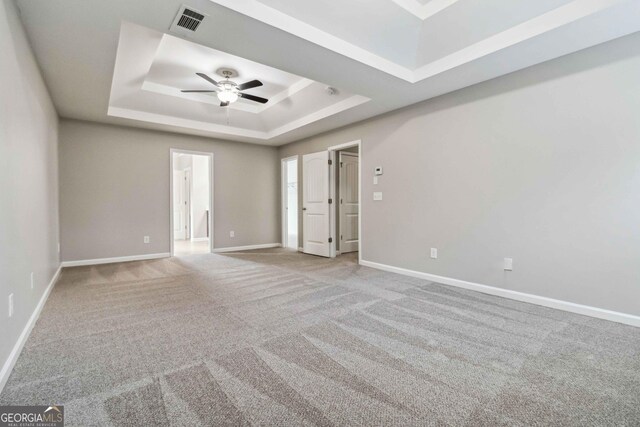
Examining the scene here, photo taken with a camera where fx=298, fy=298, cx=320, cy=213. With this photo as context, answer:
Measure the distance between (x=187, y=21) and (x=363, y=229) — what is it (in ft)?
11.8

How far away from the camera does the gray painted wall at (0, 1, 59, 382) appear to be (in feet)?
5.77

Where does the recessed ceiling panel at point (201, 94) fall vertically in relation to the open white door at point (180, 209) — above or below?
above

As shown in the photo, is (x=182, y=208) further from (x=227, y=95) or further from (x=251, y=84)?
(x=251, y=84)

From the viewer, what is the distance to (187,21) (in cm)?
232

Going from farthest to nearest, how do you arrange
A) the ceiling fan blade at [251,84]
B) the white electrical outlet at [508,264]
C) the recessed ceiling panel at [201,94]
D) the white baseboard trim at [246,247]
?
1. the white baseboard trim at [246,247]
2. the ceiling fan blade at [251,84]
3. the recessed ceiling panel at [201,94]
4. the white electrical outlet at [508,264]

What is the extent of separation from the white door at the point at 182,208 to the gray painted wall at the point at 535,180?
21.7 ft

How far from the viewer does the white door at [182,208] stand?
8.68 meters

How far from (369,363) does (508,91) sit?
312 centimetres

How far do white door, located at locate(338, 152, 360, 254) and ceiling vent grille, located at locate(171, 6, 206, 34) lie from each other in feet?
12.4

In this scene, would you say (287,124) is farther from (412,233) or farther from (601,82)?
(601,82)

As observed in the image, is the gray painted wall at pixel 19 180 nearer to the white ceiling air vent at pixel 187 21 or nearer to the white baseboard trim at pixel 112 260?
the white ceiling air vent at pixel 187 21

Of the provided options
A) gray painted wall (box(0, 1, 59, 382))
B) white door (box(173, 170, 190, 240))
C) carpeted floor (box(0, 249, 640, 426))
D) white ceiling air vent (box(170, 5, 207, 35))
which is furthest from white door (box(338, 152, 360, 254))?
white door (box(173, 170, 190, 240))

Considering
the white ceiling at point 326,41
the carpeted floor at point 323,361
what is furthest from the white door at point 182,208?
the carpeted floor at point 323,361

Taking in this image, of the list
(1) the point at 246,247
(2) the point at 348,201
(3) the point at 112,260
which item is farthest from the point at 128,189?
(2) the point at 348,201
